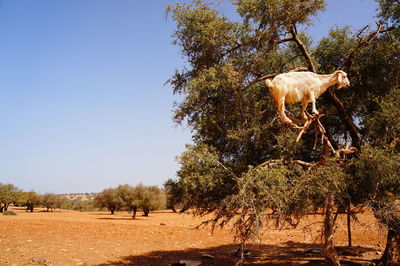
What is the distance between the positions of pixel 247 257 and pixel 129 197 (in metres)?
30.2

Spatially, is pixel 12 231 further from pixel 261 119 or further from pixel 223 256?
pixel 261 119

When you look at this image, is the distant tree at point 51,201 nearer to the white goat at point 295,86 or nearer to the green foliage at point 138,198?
the green foliage at point 138,198

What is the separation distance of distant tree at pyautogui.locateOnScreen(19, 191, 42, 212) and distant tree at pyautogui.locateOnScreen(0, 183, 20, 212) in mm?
1387

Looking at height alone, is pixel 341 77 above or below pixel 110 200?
above

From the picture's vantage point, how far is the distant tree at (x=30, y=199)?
53.9 metres

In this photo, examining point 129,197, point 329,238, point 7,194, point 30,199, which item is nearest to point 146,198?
point 129,197

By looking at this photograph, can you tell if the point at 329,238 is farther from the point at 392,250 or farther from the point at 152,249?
the point at 152,249

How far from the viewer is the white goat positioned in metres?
4.59

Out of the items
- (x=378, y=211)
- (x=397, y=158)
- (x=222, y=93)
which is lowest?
(x=378, y=211)

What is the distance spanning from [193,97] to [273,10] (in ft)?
10.3

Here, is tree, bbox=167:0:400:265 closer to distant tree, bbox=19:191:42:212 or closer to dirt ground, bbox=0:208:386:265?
dirt ground, bbox=0:208:386:265

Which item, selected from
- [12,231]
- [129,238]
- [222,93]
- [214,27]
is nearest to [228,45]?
[214,27]

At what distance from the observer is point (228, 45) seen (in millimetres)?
8734

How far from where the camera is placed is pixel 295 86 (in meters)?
4.66
